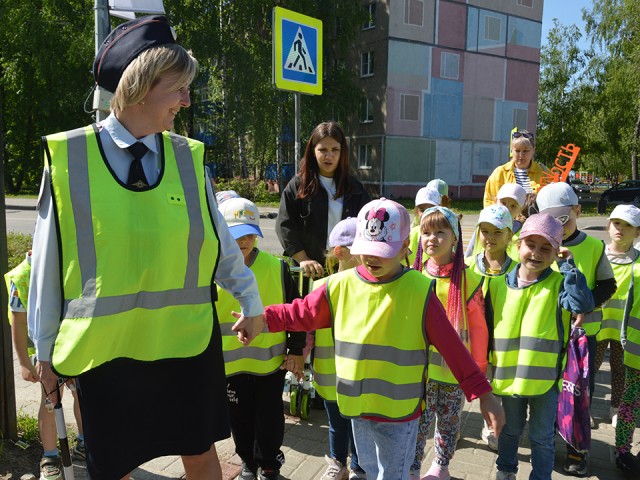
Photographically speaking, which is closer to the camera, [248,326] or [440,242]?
[248,326]

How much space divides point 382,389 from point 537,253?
1272 mm

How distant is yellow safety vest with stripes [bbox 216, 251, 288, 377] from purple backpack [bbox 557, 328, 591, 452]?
66.4 inches

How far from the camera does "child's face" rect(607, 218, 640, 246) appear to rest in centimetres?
Result: 416

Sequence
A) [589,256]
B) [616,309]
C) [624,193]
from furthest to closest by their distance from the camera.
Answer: [624,193], [616,309], [589,256]

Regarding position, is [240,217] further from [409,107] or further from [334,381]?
[409,107]

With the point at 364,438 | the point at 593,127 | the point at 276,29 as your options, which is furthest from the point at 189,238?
the point at 593,127

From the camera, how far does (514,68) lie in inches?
1364

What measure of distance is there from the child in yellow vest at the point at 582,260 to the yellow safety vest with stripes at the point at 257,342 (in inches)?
69.5

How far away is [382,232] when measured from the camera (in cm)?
260

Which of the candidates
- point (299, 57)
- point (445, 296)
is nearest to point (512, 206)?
point (445, 296)

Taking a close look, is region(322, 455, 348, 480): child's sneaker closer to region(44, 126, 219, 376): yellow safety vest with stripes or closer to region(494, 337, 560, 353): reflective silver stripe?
region(494, 337, 560, 353): reflective silver stripe

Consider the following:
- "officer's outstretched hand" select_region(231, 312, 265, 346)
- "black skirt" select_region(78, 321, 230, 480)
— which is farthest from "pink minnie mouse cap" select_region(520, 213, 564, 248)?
"black skirt" select_region(78, 321, 230, 480)

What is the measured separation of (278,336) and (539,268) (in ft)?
5.03

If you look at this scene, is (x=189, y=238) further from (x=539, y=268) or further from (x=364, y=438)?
(x=539, y=268)
